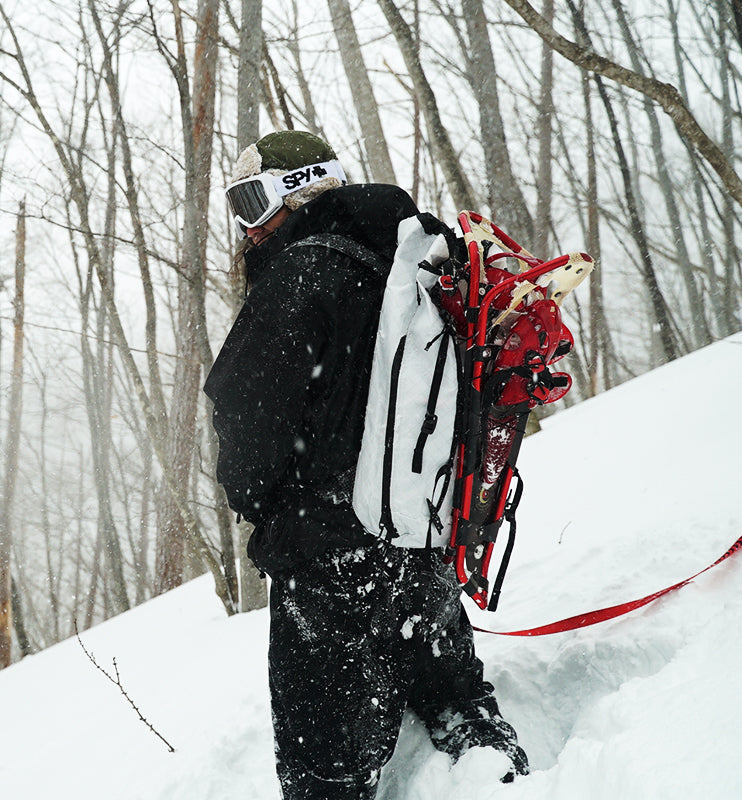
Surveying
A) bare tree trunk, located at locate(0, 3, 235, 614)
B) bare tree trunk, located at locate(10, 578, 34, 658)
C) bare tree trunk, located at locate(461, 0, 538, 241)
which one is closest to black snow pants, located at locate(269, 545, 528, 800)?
bare tree trunk, located at locate(0, 3, 235, 614)

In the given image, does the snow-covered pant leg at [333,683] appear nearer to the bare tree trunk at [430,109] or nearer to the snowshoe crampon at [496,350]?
the snowshoe crampon at [496,350]

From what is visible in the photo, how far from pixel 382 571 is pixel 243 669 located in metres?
2.03

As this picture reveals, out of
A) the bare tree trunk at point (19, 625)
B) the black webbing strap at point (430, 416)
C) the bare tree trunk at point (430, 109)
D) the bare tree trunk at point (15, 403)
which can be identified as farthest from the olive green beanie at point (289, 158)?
the bare tree trunk at point (15, 403)

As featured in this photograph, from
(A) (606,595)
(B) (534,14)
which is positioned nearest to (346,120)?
(B) (534,14)

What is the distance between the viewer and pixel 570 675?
7.21 ft

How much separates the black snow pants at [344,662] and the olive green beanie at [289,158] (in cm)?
101

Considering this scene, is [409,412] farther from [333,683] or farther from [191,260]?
[191,260]

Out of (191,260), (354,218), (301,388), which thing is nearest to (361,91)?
(191,260)

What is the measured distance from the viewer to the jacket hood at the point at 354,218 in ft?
5.35

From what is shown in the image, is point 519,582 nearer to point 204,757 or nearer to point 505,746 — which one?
point 505,746

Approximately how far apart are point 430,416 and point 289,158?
0.90 metres

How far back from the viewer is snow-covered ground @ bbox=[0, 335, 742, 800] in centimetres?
132

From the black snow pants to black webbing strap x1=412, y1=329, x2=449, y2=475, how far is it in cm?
29

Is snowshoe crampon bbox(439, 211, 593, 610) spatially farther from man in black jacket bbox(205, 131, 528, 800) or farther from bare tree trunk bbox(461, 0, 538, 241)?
bare tree trunk bbox(461, 0, 538, 241)
